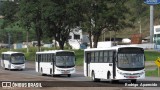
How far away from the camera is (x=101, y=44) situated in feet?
345

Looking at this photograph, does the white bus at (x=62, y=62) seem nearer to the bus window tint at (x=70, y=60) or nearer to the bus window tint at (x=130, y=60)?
the bus window tint at (x=70, y=60)

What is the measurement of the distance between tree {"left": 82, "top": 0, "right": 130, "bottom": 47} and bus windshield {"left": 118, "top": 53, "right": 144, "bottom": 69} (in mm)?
39415

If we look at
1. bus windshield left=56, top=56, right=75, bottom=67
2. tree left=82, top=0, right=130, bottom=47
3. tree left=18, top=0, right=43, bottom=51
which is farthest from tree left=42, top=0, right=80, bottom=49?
bus windshield left=56, top=56, right=75, bottom=67

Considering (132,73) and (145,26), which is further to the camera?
(145,26)

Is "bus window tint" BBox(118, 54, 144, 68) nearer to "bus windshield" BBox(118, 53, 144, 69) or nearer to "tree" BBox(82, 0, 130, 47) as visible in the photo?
"bus windshield" BBox(118, 53, 144, 69)

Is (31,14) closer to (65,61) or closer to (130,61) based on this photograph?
(65,61)

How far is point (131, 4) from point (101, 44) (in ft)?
232

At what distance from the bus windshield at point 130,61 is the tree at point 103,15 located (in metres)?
39.4

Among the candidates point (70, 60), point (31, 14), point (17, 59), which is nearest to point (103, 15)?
point (17, 59)

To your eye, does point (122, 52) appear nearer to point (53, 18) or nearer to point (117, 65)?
point (117, 65)

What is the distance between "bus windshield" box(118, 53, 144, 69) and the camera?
31172 millimetres

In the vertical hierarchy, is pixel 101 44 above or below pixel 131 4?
below

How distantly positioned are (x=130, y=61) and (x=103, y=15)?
131 ft

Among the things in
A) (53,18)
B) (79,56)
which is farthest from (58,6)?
(79,56)
